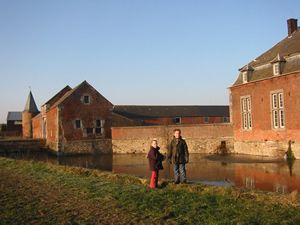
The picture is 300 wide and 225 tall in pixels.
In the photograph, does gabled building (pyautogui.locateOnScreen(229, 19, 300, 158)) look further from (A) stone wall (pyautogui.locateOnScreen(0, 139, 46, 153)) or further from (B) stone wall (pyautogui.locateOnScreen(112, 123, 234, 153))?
(A) stone wall (pyautogui.locateOnScreen(0, 139, 46, 153))

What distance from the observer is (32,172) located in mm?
12523

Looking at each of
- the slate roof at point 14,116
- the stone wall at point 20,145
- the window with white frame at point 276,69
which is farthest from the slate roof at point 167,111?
the slate roof at point 14,116

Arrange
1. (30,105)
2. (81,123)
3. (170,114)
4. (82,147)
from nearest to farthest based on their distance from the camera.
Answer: (82,147) → (81,123) → (170,114) → (30,105)

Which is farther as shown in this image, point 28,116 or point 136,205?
point 28,116

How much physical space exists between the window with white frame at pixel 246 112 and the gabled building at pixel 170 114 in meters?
21.9

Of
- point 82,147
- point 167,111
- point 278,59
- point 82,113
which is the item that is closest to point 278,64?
point 278,59

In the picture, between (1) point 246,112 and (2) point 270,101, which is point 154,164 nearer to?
(2) point 270,101

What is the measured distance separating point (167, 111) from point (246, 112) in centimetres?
2452

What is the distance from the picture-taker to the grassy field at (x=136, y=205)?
574 cm

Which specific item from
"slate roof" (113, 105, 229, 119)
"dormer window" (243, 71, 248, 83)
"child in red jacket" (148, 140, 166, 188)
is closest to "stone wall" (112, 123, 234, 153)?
"dormer window" (243, 71, 248, 83)

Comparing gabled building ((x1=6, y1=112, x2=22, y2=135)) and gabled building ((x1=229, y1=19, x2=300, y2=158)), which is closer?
gabled building ((x1=229, y1=19, x2=300, y2=158))

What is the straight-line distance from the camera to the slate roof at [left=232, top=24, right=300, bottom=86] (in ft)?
70.3

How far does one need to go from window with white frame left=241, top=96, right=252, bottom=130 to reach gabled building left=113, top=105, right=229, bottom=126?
21.9 metres

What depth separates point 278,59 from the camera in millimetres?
22156
